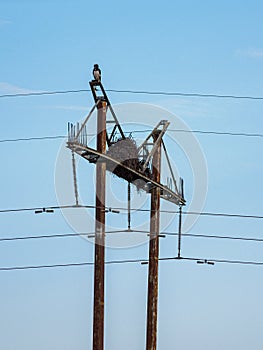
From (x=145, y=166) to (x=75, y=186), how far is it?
98.4 inches

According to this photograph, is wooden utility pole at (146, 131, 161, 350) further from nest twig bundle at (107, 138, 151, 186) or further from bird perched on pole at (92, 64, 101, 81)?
bird perched on pole at (92, 64, 101, 81)

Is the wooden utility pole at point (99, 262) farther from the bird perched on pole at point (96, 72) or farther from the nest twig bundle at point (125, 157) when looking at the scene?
the bird perched on pole at point (96, 72)

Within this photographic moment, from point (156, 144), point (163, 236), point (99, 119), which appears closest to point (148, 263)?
point (163, 236)

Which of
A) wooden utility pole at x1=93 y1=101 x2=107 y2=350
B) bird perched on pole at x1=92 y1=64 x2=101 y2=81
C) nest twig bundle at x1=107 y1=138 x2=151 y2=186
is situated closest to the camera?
wooden utility pole at x1=93 y1=101 x2=107 y2=350

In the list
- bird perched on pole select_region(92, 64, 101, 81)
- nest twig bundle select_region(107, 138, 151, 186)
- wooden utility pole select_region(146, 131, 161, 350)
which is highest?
bird perched on pole select_region(92, 64, 101, 81)

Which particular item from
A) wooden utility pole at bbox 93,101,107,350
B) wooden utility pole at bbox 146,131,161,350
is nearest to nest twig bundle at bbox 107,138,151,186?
wooden utility pole at bbox 93,101,107,350

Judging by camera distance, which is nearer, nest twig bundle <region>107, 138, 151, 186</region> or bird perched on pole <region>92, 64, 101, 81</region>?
bird perched on pole <region>92, 64, 101, 81</region>

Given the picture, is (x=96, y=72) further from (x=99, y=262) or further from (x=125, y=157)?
(x=99, y=262)

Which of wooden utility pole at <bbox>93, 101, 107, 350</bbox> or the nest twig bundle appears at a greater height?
the nest twig bundle

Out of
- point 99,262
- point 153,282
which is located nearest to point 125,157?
point 99,262

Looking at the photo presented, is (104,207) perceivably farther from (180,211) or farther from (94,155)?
(180,211)

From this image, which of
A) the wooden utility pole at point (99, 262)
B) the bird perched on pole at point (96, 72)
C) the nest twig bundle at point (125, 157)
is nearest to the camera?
the wooden utility pole at point (99, 262)

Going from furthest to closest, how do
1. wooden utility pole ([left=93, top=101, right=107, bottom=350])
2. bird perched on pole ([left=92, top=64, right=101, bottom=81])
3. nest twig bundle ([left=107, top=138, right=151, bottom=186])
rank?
1. nest twig bundle ([left=107, top=138, right=151, bottom=186])
2. bird perched on pole ([left=92, top=64, right=101, bottom=81])
3. wooden utility pole ([left=93, top=101, right=107, bottom=350])

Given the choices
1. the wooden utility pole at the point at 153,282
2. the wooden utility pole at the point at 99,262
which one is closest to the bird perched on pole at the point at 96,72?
the wooden utility pole at the point at 99,262
